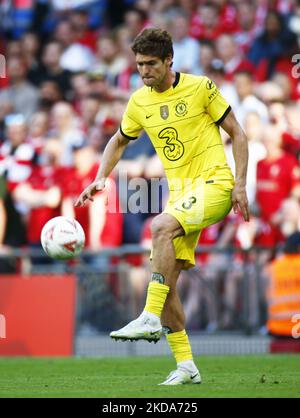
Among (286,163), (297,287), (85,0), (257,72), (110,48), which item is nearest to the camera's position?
(297,287)

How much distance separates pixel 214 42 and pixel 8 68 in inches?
182

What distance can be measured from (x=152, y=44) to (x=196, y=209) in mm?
1420

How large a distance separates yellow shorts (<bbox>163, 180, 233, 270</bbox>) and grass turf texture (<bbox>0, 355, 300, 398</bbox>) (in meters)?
1.18

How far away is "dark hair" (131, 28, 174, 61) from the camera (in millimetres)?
8828

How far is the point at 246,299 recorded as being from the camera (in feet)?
50.2

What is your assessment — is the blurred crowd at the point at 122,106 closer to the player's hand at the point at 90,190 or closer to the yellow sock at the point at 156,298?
the player's hand at the point at 90,190

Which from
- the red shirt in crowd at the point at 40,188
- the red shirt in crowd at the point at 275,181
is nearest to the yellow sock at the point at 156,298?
the red shirt in crowd at the point at 275,181

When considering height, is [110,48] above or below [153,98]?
above

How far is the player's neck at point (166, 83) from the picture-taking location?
29.9 feet

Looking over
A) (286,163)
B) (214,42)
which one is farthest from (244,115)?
(214,42)

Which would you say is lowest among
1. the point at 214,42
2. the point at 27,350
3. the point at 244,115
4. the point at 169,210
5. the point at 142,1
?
the point at 27,350

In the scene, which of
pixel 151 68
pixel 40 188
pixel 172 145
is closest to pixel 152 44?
pixel 151 68

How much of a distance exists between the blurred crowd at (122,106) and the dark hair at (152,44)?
6.76 meters

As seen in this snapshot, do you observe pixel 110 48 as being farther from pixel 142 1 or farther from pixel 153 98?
pixel 153 98
